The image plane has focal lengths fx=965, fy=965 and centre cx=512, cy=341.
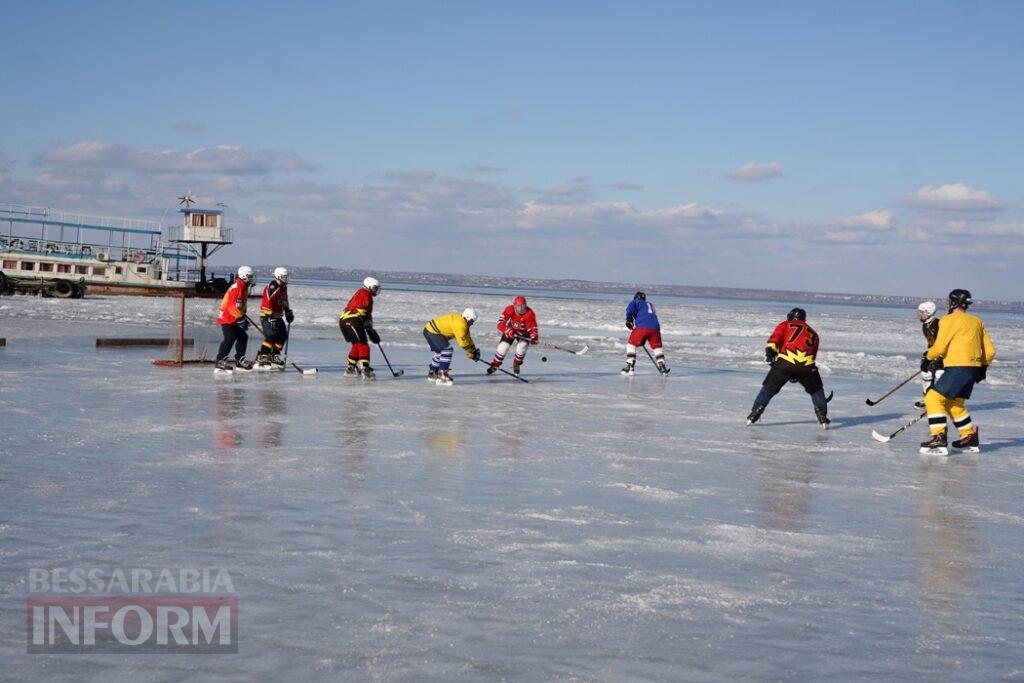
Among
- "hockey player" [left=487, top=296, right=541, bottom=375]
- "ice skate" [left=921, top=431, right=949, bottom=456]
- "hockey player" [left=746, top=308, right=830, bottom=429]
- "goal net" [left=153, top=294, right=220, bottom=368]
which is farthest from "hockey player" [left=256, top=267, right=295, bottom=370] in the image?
"ice skate" [left=921, top=431, right=949, bottom=456]

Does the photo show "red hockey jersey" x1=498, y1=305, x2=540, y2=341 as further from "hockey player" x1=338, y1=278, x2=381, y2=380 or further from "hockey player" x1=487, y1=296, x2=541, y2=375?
"hockey player" x1=338, y1=278, x2=381, y2=380

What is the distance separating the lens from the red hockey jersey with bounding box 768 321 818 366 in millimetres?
10109

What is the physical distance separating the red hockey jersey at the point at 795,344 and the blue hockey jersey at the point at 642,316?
574 centimetres

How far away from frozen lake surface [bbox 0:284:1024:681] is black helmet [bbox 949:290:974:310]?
57.5 inches

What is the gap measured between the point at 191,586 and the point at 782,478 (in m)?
4.83

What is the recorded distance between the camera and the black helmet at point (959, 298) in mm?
8945

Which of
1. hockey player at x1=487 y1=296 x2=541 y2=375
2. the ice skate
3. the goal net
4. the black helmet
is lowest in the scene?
the ice skate

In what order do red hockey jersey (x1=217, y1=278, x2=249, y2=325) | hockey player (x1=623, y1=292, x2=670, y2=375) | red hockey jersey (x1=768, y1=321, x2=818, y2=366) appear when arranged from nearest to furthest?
red hockey jersey (x1=768, y1=321, x2=818, y2=366), red hockey jersey (x1=217, y1=278, x2=249, y2=325), hockey player (x1=623, y1=292, x2=670, y2=375)

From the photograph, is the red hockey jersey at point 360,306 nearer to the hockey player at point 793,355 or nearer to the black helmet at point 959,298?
the hockey player at point 793,355

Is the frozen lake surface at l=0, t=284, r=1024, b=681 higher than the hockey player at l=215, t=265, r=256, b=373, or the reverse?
the hockey player at l=215, t=265, r=256, b=373

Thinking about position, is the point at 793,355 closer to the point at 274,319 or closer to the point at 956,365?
the point at 956,365

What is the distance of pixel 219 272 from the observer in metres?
60.9

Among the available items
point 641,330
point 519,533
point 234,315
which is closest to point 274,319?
point 234,315

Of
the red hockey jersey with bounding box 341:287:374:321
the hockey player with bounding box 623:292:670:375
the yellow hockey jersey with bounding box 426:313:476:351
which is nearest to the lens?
the yellow hockey jersey with bounding box 426:313:476:351
